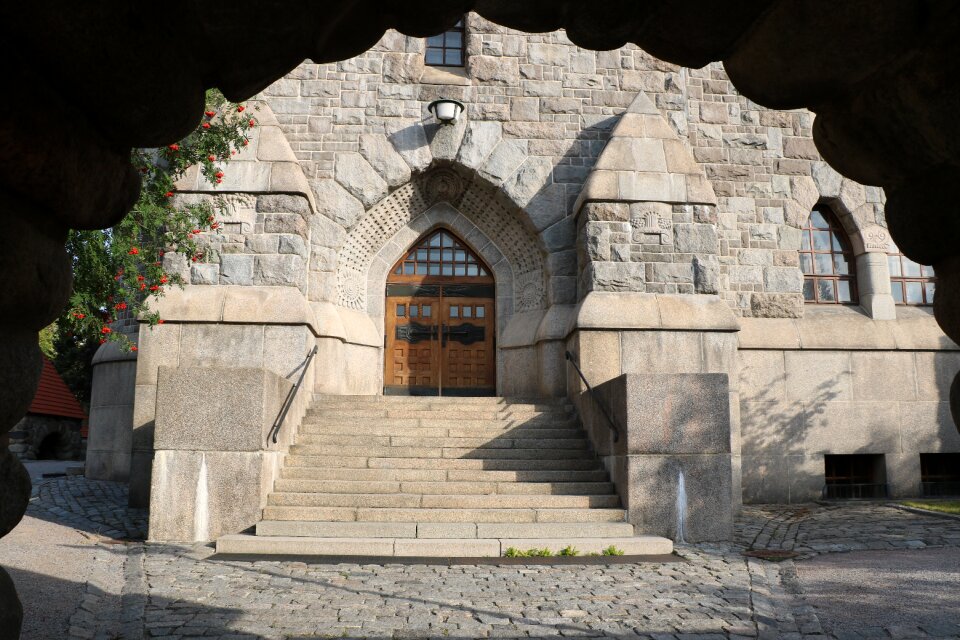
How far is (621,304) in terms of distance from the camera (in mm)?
9477

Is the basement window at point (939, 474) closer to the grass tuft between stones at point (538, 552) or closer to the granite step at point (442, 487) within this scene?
the granite step at point (442, 487)

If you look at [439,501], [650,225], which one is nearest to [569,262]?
[650,225]

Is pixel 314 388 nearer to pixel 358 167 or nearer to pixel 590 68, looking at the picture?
pixel 358 167

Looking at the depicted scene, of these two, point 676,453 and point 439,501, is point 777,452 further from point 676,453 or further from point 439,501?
point 439,501

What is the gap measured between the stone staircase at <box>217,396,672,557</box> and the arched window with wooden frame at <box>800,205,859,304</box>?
4.57m

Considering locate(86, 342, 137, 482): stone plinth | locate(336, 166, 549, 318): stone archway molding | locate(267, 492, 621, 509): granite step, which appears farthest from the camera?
locate(86, 342, 137, 482): stone plinth

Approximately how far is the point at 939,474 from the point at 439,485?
7.80 metres

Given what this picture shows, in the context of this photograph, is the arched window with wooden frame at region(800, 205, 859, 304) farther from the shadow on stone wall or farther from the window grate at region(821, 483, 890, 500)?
the window grate at region(821, 483, 890, 500)

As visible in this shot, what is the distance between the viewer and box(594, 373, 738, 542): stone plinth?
6902 millimetres

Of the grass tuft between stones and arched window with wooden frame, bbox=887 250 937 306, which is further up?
arched window with wooden frame, bbox=887 250 937 306

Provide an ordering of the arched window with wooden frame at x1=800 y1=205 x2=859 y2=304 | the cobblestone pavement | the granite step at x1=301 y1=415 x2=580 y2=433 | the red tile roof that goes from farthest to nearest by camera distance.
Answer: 1. the red tile roof
2. the arched window with wooden frame at x1=800 y1=205 x2=859 y2=304
3. the granite step at x1=301 y1=415 x2=580 y2=433
4. the cobblestone pavement

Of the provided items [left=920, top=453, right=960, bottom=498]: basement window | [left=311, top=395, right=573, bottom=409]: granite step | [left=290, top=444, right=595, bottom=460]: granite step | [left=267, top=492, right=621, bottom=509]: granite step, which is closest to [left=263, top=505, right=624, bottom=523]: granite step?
[left=267, top=492, right=621, bottom=509]: granite step

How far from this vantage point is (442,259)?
11.7 metres

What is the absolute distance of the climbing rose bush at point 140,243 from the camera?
6.68 metres
